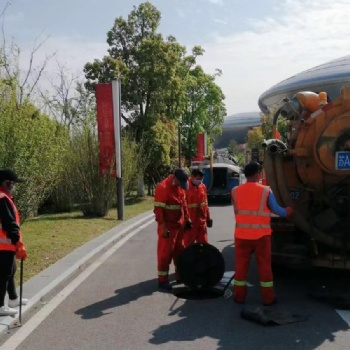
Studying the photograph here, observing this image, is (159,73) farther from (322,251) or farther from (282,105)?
(322,251)

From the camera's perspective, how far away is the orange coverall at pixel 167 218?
23.2 feet

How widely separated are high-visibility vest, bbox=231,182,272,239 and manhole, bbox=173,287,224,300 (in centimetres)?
100

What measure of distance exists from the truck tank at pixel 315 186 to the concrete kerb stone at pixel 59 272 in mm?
3160

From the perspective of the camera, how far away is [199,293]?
6.80 meters

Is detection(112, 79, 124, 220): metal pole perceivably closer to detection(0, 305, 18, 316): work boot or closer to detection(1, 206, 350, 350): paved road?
detection(1, 206, 350, 350): paved road

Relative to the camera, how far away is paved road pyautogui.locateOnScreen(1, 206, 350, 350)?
4938mm

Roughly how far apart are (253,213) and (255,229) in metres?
0.20

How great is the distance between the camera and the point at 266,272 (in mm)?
6027

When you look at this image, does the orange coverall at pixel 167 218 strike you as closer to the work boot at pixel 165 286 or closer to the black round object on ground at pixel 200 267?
the work boot at pixel 165 286

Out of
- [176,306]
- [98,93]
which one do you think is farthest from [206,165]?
[176,306]

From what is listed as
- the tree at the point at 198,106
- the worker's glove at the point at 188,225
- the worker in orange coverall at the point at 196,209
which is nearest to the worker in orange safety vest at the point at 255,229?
the worker's glove at the point at 188,225

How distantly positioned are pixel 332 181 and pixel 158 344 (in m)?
3.27

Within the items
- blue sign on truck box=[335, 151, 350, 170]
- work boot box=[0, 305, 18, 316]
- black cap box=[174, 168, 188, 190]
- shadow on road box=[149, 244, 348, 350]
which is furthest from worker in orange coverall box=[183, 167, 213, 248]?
work boot box=[0, 305, 18, 316]

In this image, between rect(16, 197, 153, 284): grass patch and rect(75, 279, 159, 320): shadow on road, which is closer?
rect(75, 279, 159, 320): shadow on road
